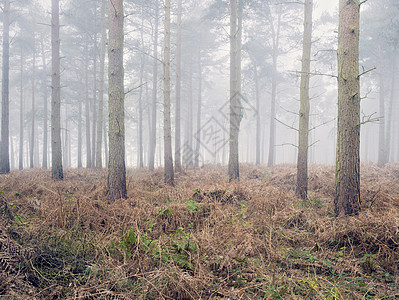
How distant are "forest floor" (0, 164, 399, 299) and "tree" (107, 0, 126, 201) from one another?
2.94 ft

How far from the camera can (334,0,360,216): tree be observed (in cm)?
455

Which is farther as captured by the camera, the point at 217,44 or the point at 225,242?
the point at 217,44

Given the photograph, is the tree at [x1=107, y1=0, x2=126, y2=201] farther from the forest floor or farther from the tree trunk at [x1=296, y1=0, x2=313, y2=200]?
the tree trunk at [x1=296, y1=0, x2=313, y2=200]

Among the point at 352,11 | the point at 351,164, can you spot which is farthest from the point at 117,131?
the point at 352,11

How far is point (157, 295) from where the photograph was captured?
7.57 feet

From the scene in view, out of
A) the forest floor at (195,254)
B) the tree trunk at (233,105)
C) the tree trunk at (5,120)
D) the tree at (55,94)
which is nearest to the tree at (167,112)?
the tree trunk at (233,105)

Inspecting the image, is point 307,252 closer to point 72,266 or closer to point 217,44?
point 72,266

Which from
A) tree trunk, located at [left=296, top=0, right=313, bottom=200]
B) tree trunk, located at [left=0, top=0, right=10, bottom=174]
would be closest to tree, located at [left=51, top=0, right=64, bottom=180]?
tree trunk, located at [left=0, top=0, right=10, bottom=174]

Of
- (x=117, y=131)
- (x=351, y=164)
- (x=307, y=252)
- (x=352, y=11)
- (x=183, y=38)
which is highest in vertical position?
(x=183, y=38)

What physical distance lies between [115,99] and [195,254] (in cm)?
444

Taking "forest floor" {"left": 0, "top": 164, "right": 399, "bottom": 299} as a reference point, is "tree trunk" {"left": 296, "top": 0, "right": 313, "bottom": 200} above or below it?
above

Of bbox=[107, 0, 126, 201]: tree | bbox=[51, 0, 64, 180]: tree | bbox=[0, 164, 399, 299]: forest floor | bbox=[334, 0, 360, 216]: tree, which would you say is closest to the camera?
bbox=[0, 164, 399, 299]: forest floor

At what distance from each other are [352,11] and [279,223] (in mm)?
4487

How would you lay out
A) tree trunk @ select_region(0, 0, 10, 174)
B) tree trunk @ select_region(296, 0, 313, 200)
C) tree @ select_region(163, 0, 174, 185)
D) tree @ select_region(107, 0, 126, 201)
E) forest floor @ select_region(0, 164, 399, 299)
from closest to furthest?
forest floor @ select_region(0, 164, 399, 299) < tree @ select_region(107, 0, 126, 201) < tree trunk @ select_region(296, 0, 313, 200) < tree @ select_region(163, 0, 174, 185) < tree trunk @ select_region(0, 0, 10, 174)
